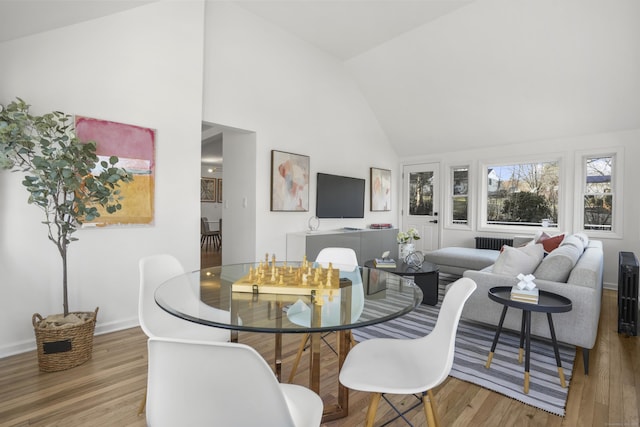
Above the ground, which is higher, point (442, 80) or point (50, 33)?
point (442, 80)

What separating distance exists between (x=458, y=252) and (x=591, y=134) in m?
2.74

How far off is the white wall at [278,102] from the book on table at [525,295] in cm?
300

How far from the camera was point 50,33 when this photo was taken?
2561 millimetres

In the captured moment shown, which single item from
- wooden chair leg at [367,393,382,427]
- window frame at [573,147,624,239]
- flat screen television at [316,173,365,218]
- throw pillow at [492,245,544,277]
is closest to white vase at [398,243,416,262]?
throw pillow at [492,245,544,277]

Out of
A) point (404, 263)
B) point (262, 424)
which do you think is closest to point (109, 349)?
point (262, 424)

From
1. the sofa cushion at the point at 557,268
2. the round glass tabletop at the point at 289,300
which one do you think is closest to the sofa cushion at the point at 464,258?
the sofa cushion at the point at 557,268

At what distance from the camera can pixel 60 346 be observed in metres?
2.22

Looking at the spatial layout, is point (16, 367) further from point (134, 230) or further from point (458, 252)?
point (458, 252)

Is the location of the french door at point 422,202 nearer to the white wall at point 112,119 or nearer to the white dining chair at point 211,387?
the white wall at point 112,119

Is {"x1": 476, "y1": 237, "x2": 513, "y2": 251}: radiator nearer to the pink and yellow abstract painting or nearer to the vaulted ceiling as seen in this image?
the vaulted ceiling

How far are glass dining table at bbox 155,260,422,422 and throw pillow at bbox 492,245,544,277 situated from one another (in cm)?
130

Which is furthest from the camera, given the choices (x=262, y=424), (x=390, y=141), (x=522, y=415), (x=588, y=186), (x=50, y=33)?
(x=390, y=141)

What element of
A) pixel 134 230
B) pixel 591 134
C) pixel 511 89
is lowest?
pixel 134 230

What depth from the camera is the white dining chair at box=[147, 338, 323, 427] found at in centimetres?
75
